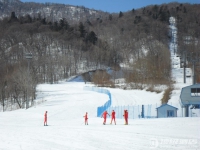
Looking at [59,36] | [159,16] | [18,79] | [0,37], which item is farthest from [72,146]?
[159,16]

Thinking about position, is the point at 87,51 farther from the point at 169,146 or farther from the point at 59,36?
the point at 169,146

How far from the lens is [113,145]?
34.8ft

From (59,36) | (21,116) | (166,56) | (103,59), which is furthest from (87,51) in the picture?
(21,116)

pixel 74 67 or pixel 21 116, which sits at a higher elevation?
pixel 74 67

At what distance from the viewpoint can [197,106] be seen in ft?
87.9

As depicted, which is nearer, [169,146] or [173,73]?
[169,146]

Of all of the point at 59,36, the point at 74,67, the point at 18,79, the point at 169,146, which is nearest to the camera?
the point at 169,146

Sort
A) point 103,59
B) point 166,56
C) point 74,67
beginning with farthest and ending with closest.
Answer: point 103,59
point 74,67
point 166,56

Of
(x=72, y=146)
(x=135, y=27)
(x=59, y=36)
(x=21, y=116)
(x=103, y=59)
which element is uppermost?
(x=135, y=27)

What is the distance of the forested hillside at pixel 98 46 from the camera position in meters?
79.2

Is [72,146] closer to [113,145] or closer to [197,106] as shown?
[113,145]

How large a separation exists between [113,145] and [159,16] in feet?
466

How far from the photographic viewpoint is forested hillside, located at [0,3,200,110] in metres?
79.2

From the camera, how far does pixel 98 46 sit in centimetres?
10644
